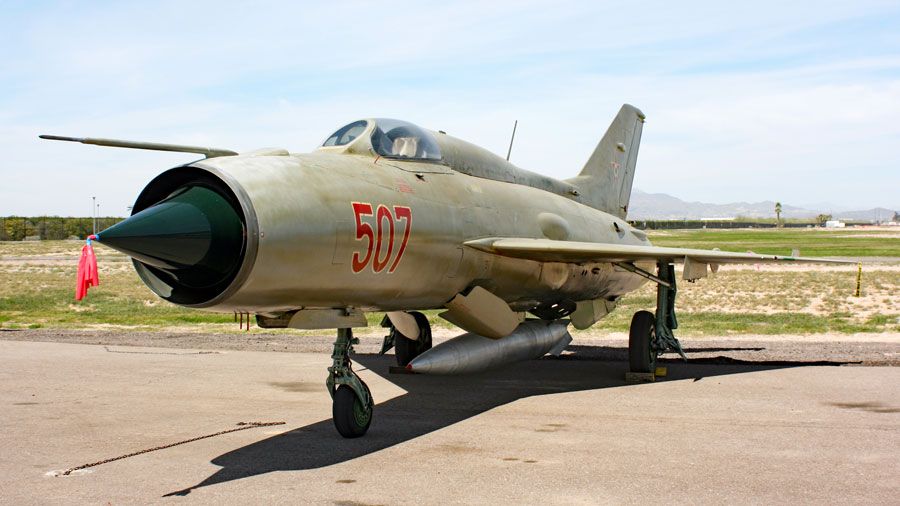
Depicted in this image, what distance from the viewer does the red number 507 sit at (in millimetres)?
9031

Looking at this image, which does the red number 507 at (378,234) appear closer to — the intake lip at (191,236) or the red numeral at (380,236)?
the red numeral at (380,236)

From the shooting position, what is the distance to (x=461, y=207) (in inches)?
446

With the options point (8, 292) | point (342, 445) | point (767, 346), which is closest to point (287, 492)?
point (342, 445)

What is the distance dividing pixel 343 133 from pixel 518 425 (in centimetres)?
407

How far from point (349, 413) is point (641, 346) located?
249 inches

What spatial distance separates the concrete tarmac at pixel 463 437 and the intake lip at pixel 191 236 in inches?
65.1

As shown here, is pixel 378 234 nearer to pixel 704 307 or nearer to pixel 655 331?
pixel 655 331

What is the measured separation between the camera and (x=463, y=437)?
942 cm

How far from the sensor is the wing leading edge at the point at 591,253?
37.9 feet

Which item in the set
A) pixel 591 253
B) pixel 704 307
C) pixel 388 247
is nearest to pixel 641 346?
pixel 591 253

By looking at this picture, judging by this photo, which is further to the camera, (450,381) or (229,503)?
(450,381)

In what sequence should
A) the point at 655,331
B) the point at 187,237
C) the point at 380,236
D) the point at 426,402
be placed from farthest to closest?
the point at 655,331, the point at 426,402, the point at 380,236, the point at 187,237

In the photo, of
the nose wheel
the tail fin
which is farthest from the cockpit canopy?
the tail fin

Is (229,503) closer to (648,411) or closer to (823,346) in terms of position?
(648,411)
